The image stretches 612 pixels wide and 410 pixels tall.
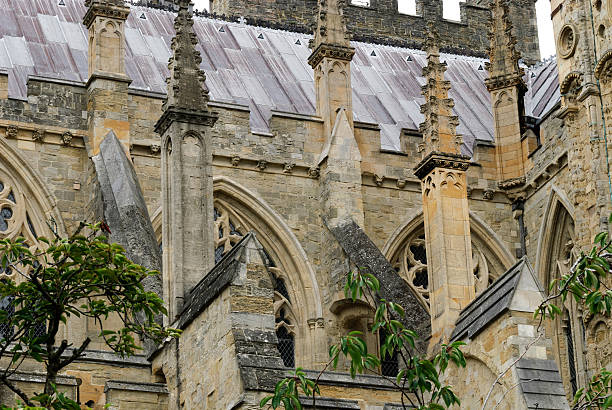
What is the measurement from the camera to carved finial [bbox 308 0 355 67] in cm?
2644

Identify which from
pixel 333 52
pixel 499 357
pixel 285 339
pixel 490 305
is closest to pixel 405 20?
pixel 333 52

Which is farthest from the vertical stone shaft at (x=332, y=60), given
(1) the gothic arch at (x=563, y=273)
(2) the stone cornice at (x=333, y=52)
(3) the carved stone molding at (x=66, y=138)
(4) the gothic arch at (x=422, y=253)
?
Answer: (3) the carved stone molding at (x=66, y=138)

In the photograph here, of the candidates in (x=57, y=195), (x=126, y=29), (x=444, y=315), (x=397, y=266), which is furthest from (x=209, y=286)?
(x=126, y=29)

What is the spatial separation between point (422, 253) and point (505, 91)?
3.33 meters

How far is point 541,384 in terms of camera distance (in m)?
16.8

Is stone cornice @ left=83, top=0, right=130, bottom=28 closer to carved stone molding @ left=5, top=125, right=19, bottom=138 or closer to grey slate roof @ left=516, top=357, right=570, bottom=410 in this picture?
carved stone molding @ left=5, top=125, right=19, bottom=138

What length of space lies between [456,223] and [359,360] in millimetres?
7981

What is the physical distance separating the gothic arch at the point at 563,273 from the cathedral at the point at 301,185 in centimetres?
4

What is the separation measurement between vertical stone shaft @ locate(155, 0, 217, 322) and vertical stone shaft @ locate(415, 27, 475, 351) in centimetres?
→ 293

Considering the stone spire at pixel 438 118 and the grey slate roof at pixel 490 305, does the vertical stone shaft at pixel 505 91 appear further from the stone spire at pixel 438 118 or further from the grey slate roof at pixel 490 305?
the grey slate roof at pixel 490 305

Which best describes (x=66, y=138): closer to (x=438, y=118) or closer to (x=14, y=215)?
(x=14, y=215)

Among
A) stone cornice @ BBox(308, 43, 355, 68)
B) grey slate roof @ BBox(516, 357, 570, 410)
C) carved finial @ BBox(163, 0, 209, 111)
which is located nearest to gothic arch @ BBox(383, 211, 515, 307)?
stone cornice @ BBox(308, 43, 355, 68)

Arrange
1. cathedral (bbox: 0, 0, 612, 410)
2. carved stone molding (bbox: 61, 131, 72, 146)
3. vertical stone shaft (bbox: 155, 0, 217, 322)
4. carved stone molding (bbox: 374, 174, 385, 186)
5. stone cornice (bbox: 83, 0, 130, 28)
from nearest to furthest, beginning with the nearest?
cathedral (bbox: 0, 0, 612, 410) → vertical stone shaft (bbox: 155, 0, 217, 322) → carved stone molding (bbox: 61, 131, 72, 146) → stone cornice (bbox: 83, 0, 130, 28) → carved stone molding (bbox: 374, 174, 385, 186)

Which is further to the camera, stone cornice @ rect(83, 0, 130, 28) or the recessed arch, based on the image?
the recessed arch
